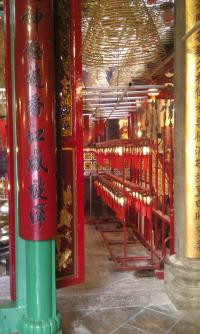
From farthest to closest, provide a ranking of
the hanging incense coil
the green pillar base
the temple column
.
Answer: the hanging incense coil → the temple column → the green pillar base

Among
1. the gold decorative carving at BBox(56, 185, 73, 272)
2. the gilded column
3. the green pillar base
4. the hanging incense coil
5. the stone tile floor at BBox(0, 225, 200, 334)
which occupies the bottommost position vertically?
the stone tile floor at BBox(0, 225, 200, 334)

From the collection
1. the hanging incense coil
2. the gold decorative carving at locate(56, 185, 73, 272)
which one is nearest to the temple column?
the hanging incense coil

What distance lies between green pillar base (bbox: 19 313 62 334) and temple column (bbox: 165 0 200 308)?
177cm

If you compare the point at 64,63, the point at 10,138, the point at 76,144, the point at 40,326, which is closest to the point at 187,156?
the point at 76,144

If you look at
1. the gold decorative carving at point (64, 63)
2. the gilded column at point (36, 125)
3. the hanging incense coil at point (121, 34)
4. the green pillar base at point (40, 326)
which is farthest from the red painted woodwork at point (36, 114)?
the hanging incense coil at point (121, 34)

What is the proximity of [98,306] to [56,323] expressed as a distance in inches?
54.5

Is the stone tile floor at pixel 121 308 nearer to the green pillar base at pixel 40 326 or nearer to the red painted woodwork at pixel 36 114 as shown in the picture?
the green pillar base at pixel 40 326

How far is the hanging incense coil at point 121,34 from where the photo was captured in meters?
4.63

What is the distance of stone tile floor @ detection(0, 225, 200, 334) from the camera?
3.88 m

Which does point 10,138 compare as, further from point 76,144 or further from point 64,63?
point 64,63

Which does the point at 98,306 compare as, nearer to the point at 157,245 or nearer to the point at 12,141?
the point at 12,141

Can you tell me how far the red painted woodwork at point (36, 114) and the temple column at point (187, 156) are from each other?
1.94 m

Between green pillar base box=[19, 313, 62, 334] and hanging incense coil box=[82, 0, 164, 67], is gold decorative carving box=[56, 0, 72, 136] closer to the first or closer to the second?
hanging incense coil box=[82, 0, 164, 67]

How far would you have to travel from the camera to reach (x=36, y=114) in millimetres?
2891
